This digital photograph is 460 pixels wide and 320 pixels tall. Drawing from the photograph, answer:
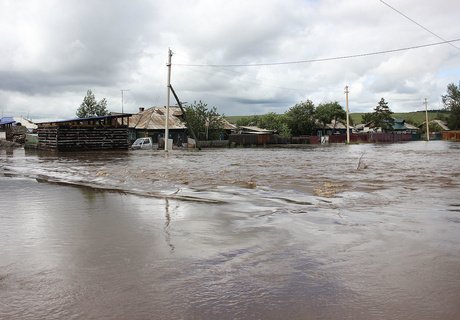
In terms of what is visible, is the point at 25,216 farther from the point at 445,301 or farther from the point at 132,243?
the point at 445,301

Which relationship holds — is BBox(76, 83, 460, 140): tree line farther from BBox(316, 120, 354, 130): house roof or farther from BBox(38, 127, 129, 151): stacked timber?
BBox(38, 127, 129, 151): stacked timber

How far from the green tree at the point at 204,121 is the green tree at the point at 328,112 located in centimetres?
3214

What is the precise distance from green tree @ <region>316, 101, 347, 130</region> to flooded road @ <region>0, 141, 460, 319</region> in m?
75.1

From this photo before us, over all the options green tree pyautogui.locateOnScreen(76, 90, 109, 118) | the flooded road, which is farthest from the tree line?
the flooded road

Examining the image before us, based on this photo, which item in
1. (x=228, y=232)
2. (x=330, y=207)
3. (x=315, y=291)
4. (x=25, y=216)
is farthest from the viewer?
(x=330, y=207)

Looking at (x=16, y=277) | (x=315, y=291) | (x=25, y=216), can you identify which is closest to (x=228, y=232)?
(x=315, y=291)

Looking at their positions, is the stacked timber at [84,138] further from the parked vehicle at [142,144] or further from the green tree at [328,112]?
the green tree at [328,112]

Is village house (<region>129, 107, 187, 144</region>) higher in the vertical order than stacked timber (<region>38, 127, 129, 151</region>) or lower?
higher

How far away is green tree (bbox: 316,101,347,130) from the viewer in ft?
273

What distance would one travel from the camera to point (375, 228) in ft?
21.1

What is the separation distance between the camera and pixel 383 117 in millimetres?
91000

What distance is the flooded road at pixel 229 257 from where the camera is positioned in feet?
11.7

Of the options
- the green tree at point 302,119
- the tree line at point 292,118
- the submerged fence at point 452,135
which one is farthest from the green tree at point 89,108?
the submerged fence at point 452,135

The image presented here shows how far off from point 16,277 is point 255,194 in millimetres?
6728
